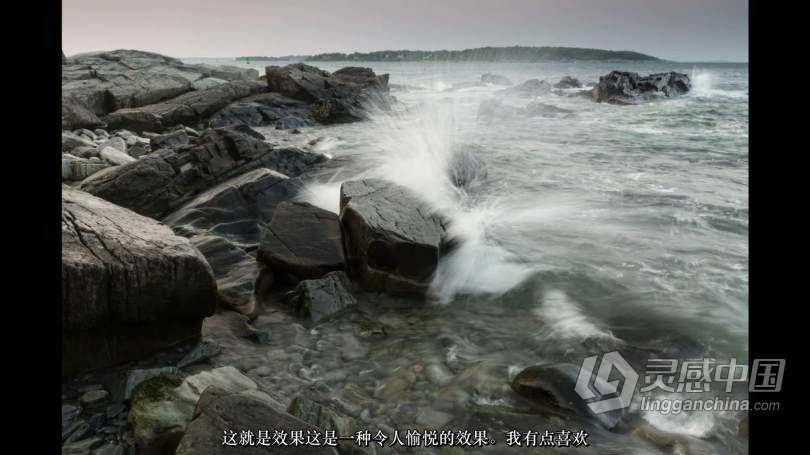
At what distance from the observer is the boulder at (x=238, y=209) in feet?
20.7

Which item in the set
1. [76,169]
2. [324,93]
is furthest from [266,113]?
[76,169]

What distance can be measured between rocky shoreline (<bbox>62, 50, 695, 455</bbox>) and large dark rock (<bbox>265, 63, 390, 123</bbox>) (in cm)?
1163

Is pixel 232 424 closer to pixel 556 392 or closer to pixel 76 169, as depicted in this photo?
pixel 556 392

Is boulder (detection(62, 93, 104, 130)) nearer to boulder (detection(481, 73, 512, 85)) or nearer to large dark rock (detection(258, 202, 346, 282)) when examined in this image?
large dark rock (detection(258, 202, 346, 282))

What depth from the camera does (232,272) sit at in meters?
4.79

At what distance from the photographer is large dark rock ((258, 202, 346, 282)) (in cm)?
491

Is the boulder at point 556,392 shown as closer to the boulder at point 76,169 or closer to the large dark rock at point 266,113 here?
the boulder at point 76,169

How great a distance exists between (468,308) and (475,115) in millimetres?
19445

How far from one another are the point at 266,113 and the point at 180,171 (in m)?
11.9

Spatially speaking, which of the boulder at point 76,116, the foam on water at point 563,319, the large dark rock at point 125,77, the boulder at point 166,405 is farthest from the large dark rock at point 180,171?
the large dark rock at point 125,77

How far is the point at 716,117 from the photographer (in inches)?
796

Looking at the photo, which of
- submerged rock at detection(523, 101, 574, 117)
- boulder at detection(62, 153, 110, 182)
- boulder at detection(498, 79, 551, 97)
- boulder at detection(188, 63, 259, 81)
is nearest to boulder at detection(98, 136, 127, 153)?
boulder at detection(62, 153, 110, 182)
